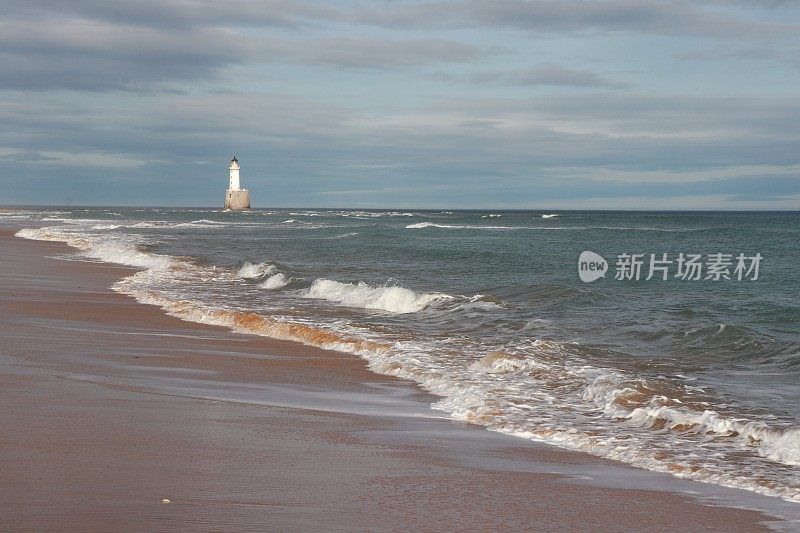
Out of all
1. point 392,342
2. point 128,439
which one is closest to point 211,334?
point 392,342

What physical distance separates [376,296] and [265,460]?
12.3 meters

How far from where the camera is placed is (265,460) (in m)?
5.87

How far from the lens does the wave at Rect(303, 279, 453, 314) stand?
56.9 feet

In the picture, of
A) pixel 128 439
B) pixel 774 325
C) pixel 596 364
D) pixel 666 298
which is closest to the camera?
pixel 128 439

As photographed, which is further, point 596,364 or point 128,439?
point 596,364

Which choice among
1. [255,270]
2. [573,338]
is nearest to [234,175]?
[255,270]

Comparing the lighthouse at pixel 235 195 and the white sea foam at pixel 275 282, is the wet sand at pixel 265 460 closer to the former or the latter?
the white sea foam at pixel 275 282

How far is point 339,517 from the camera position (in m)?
4.80

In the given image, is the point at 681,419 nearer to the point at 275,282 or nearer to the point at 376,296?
the point at 376,296

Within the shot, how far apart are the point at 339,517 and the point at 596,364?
21.1 feet

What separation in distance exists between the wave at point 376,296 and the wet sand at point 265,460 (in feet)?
23.4

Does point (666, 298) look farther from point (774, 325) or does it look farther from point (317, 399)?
point (317, 399)

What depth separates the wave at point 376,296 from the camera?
1734 centimetres

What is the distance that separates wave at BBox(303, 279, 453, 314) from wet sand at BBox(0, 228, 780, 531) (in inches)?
281
